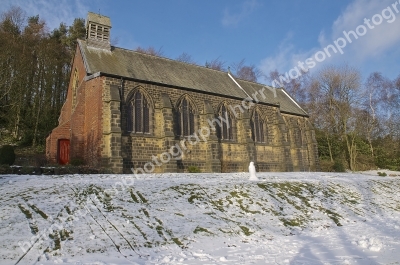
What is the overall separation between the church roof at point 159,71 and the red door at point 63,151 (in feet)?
19.1

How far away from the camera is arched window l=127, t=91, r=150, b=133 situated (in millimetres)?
19359

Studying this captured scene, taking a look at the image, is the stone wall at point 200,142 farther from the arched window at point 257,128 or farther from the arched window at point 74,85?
the arched window at point 74,85

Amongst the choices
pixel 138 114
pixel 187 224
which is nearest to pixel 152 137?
pixel 138 114

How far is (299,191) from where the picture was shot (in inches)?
536

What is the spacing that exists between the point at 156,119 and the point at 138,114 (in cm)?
128

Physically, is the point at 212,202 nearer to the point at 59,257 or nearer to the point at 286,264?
the point at 286,264

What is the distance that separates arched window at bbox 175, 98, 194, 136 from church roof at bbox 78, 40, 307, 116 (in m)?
1.43

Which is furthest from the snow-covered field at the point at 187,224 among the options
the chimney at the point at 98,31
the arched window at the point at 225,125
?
the chimney at the point at 98,31

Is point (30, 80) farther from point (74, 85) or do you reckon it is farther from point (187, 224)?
point (187, 224)

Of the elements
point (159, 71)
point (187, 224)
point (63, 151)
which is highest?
point (159, 71)

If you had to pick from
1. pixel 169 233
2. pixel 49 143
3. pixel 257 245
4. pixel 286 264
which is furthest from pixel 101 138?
pixel 286 264

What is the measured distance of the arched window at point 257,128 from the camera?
Answer: 26.7 metres

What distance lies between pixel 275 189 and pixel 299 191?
1.23 meters

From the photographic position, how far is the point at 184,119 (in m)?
22.0
